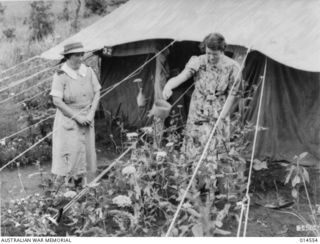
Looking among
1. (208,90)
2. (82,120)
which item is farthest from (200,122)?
(82,120)

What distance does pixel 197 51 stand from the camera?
6.64 m

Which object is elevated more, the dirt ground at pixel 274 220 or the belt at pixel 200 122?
the belt at pixel 200 122

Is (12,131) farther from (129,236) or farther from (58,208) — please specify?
(129,236)

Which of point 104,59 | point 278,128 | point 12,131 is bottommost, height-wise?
point 12,131

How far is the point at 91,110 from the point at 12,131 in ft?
9.55

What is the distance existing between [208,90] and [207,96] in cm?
11

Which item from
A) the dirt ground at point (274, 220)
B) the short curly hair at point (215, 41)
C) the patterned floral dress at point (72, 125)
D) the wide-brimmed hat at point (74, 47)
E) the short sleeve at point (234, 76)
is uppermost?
the short curly hair at point (215, 41)

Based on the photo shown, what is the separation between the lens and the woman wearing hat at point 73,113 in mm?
4598

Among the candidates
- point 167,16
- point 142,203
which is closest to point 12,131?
point 167,16

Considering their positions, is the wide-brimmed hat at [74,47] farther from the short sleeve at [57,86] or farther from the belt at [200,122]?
the belt at [200,122]

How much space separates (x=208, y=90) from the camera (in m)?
4.48

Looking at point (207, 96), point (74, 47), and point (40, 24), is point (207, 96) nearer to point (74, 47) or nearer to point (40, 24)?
point (74, 47)

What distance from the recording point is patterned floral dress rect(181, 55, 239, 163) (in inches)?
167

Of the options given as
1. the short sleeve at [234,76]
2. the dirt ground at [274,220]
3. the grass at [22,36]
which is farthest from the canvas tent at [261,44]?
the grass at [22,36]
